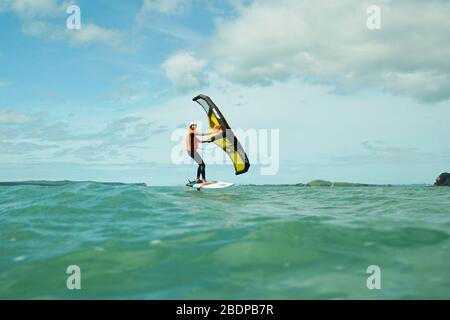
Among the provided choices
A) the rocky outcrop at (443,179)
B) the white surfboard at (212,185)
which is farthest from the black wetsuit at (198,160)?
the rocky outcrop at (443,179)

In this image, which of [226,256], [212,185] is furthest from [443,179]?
[226,256]

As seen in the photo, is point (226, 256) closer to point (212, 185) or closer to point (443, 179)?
point (212, 185)

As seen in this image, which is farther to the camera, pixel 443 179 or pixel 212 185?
pixel 443 179

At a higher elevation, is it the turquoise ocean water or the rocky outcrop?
the turquoise ocean water

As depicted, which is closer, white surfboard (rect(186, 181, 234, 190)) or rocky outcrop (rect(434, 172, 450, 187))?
white surfboard (rect(186, 181, 234, 190))

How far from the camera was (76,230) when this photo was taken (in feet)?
29.2

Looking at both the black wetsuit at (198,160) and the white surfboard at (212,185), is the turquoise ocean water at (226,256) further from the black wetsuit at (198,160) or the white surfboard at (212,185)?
the white surfboard at (212,185)

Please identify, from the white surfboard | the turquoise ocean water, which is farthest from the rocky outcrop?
the turquoise ocean water

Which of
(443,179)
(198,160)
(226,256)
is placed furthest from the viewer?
(443,179)

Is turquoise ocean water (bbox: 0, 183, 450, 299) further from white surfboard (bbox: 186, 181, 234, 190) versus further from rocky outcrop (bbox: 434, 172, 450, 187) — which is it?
rocky outcrop (bbox: 434, 172, 450, 187)

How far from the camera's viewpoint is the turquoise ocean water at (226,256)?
16.8 ft

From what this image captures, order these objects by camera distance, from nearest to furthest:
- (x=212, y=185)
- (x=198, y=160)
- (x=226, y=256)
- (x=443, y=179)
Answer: (x=226, y=256) → (x=198, y=160) → (x=212, y=185) → (x=443, y=179)

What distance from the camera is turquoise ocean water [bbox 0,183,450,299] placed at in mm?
5125

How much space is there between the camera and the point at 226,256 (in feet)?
20.7
